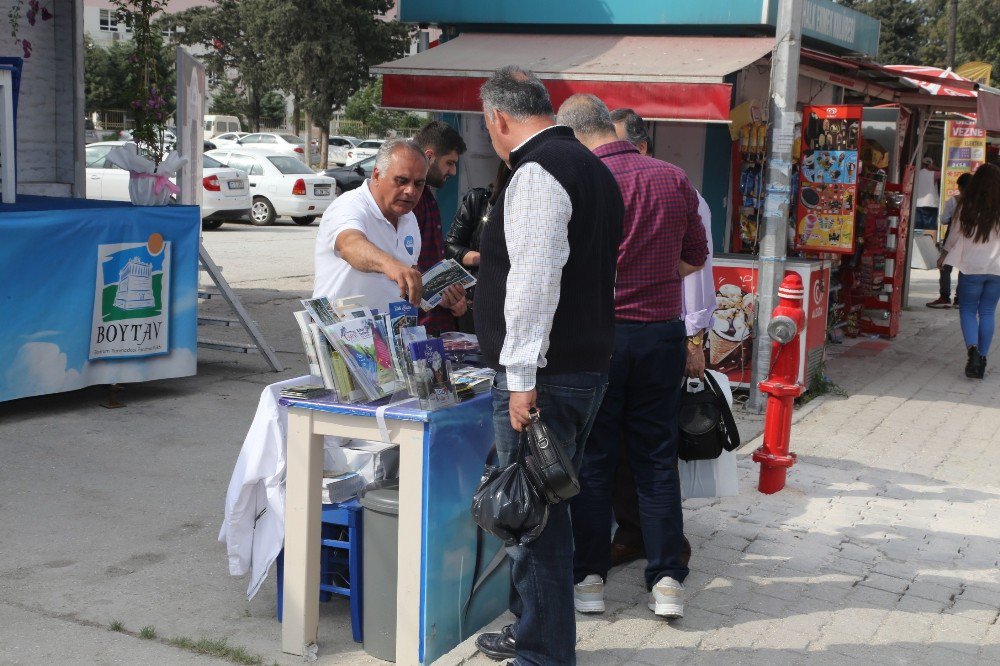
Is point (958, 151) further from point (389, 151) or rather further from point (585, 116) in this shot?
point (389, 151)

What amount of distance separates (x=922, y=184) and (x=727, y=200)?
8.64 metres

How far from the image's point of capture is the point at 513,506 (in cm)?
331

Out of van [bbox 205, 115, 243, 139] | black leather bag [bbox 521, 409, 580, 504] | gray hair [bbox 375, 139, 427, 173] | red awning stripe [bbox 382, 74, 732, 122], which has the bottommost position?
black leather bag [bbox 521, 409, 580, 504]

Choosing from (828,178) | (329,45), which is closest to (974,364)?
(828,178)

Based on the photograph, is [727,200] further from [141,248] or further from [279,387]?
[279,387]

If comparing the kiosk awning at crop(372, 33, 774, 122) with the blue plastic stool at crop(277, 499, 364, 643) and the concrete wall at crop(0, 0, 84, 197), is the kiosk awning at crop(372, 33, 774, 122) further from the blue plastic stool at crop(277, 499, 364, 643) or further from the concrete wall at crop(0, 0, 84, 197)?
the blue plastic stool at crop(277, 499, 364, 643)

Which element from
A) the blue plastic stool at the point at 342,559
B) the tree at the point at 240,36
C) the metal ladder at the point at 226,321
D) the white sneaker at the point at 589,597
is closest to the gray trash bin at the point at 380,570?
the blue plastic stool at the point at 342,559

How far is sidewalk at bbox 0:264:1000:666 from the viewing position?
13.5 feet

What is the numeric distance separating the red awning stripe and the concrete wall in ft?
10.4

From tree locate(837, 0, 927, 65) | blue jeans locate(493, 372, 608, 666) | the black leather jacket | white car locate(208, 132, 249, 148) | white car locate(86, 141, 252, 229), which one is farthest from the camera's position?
tree locate(837, 0, 927, 65)

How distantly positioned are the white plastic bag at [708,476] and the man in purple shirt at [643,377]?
0.64 metres

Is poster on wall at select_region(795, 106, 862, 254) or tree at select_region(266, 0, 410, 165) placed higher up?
tree at select_region(266, 0, 410, 165)

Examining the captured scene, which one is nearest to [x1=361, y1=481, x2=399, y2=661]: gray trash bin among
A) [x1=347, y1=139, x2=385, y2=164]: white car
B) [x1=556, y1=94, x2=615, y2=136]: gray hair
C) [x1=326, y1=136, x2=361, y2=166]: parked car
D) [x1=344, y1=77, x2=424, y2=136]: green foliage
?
[x1=556, y1=94, x2=615, y2=136]: gray hair

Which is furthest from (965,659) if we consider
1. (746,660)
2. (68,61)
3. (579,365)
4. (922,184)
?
(922,184)
